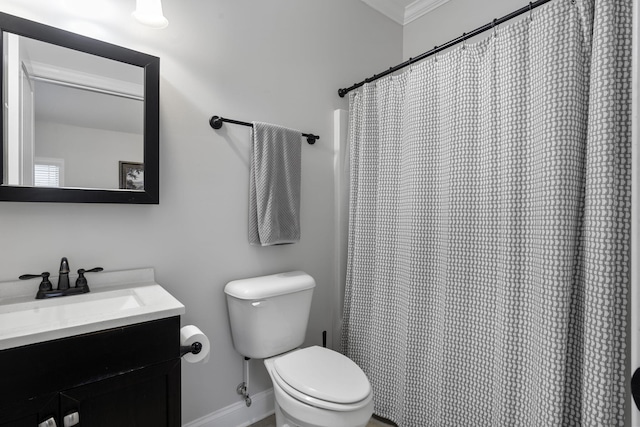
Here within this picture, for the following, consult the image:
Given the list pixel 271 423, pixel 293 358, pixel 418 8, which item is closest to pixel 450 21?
pixel 418 8

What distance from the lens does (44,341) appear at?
84cm

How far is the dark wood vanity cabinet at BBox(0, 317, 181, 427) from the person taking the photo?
0.82 metres

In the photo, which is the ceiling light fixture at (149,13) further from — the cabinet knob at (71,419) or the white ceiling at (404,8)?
the white ceiling at (404,8)

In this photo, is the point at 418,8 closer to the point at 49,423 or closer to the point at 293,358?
the point at 293,358

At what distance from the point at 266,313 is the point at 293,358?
245 mm

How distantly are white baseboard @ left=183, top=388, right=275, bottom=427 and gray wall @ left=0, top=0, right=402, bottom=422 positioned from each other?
4 centimetres

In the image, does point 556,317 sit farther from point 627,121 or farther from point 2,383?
point 2,383

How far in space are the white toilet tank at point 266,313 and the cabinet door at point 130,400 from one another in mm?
486

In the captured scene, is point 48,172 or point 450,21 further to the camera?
point 450,21

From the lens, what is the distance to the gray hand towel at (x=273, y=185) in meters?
1.67

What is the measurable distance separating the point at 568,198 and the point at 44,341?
5.43ft

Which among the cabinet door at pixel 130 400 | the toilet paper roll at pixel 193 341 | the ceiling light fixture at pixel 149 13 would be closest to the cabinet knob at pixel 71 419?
the cabinet door at pixel 130 400

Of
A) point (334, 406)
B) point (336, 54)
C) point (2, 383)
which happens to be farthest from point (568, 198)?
point (2, 383)

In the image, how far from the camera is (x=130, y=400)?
98 cm
